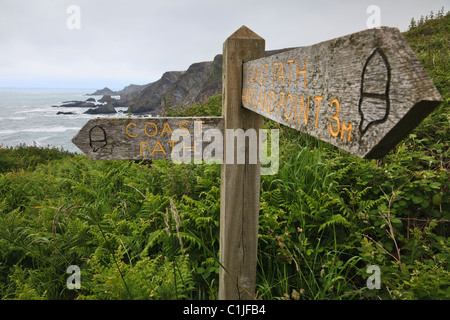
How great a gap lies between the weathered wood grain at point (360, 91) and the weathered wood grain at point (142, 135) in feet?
2.45

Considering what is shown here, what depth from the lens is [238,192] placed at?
172 cm

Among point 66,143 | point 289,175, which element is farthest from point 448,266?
point 66,143

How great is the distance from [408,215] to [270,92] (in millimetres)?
2096

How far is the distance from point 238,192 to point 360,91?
117 centimetres

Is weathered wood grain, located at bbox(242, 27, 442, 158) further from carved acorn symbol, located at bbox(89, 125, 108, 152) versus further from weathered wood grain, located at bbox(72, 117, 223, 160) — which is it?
carved acorn symbol, located at bbox(89, 125, 108, 152)

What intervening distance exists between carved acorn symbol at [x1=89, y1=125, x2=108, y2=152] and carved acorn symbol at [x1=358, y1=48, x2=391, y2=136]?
1485mm

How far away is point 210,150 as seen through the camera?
167 centimetres

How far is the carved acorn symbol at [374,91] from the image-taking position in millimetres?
568

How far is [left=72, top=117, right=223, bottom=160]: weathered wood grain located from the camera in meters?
1.65
